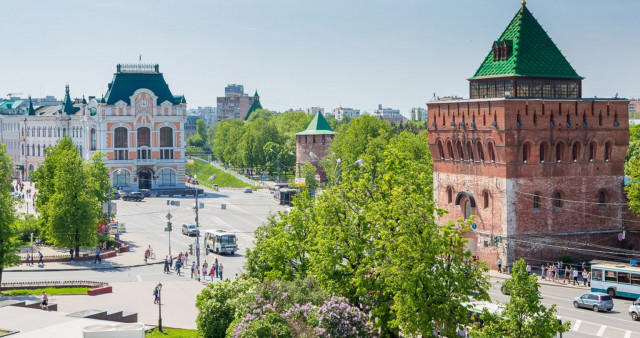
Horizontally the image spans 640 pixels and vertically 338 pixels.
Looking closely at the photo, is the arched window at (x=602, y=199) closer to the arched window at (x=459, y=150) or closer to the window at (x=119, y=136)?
the arched window at (x=459, y=150)

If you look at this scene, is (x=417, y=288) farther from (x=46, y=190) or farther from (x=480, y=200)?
(x=46, y=190)

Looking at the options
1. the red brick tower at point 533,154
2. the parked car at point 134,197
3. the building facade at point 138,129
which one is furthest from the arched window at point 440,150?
the building facade at point 138,129

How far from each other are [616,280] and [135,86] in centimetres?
8027

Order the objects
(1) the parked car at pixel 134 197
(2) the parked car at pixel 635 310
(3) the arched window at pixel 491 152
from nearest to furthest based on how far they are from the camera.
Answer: (2) the parked car at pixel 635 310
(3) the arched window at pixel 491 152
(1) the parked car at pixel 134 197

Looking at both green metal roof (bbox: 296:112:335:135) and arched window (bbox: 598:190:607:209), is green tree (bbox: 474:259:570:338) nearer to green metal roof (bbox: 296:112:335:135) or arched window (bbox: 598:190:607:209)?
arched window (bbox: 598:190:607:209)

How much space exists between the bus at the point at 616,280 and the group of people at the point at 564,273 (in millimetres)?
3121

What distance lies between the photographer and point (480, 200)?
60.0 metres

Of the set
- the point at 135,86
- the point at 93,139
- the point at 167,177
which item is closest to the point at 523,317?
the point at 167,177

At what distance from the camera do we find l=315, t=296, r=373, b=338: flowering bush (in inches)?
1352

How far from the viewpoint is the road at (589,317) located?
41.7 metres

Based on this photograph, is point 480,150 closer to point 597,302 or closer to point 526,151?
point 526,151

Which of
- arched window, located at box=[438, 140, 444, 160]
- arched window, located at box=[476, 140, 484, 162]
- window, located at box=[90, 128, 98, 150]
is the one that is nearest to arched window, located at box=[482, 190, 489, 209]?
arched window, located at box=[476, 140, 484, 162]

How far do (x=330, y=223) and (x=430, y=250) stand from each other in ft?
20.1

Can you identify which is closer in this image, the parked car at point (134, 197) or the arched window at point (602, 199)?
the arched window at point (602, 199)
